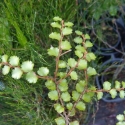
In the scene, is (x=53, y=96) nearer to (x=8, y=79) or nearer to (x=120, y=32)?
(x=8, y=79)

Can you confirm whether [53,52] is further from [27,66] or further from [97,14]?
[97,14]

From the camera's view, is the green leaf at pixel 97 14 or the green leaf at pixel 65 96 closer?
the green leaf at pixel 65 96

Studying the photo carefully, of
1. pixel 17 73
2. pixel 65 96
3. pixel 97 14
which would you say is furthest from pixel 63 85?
pixel 97 14

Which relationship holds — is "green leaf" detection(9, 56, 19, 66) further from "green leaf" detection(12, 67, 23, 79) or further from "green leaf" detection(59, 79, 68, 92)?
"green leaf" detection(59, 79, 68, 92)

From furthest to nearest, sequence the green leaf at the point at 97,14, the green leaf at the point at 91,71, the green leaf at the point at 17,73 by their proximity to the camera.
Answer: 1. the green leaf at the point at 97,14
2. the green leaf at the point at 91,71
3. the green leaf at the point at 17,73

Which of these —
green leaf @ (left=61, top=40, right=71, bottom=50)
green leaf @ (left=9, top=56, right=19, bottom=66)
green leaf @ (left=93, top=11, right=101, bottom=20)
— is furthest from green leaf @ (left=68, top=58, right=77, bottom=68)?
green leaf @ (left=93, top=11, right=101, bottom=20)

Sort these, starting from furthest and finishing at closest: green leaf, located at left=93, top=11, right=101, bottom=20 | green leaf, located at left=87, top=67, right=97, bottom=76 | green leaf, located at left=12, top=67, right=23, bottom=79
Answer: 1. green leaf, located at left=93, top=11, right=101, bottom=20
2. green leaf, located at left=87, top=67, right=97, bottom=76
3. green leaf, located at left=12, top=67, right=23, bottom=79

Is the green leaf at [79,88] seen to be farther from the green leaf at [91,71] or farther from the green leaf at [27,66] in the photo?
the green leaf at [27,66]

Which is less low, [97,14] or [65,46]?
[97,14]

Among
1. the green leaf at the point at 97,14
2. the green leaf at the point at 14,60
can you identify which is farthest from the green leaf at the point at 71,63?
the green leaf at the point at 97,14

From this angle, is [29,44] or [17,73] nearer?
[17,73]

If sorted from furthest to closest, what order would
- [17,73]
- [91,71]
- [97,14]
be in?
1. [97,14]
2. [91,71]
3. [17,73]
